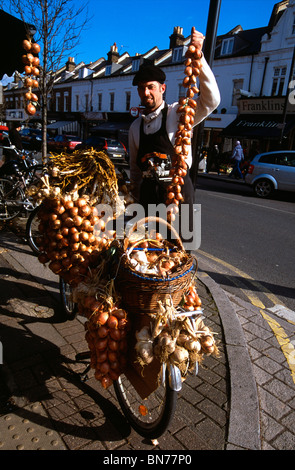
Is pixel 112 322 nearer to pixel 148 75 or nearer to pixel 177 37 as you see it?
pixel 148 75

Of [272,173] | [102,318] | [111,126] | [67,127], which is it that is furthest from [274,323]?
[67,127]

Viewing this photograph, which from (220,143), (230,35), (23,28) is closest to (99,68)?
(230,35)

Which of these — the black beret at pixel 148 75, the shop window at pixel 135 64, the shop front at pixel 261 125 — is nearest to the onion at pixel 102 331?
the black beret at pixel 148 75

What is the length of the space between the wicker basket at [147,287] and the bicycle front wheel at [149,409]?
0.43 m

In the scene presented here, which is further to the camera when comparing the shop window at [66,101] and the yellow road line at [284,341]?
the shop window at [66,101]

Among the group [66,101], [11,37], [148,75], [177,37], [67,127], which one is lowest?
[148,75]

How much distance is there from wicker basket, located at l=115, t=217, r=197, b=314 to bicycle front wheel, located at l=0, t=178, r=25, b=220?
189 inches

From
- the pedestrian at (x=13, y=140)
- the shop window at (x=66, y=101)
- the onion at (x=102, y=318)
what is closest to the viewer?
the onion at (x=102, y=318)

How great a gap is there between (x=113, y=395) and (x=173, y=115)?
7.32 ft

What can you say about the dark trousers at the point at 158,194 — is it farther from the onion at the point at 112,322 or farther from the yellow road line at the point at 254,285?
the yellow road line at the point at 254,285

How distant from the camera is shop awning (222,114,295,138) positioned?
2045 cm

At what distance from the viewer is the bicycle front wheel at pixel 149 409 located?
178cm

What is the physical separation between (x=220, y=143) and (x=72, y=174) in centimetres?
2452

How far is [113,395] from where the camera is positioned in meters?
2.40
